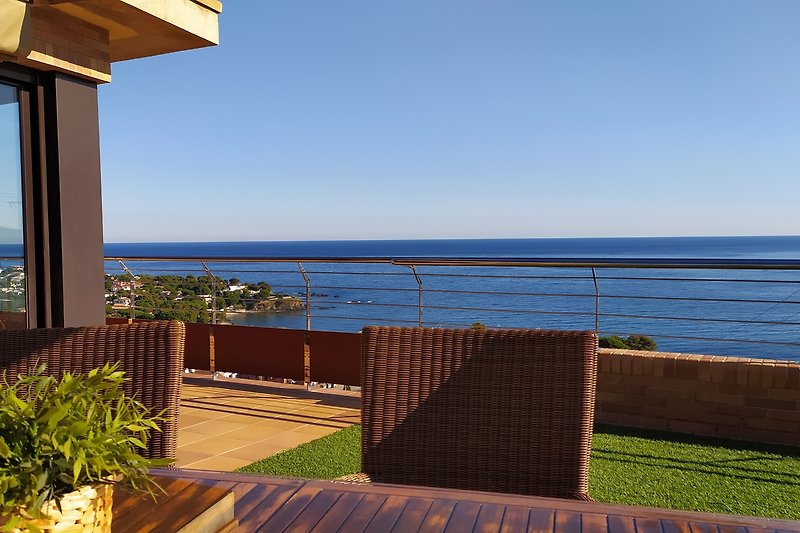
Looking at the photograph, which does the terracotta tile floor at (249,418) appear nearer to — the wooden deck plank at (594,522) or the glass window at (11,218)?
the glass window at (11,218)

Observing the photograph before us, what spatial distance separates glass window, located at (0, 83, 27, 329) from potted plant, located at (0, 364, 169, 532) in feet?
10.3

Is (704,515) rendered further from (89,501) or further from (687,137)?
(687,137)

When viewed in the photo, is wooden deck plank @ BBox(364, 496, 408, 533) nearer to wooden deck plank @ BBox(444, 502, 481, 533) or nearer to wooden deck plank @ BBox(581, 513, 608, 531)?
wooden deck plank @ BBox(444, 502, 481, 533)

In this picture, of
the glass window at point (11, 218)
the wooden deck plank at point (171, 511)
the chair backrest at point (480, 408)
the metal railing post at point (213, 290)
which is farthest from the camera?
the metal railing post at point (213, 290)

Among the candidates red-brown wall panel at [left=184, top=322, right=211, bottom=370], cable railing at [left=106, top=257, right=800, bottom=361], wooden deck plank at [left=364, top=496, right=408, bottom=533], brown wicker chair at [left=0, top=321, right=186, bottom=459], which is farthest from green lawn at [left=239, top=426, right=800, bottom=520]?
red-brown wall panel at [left=184, top=322, right=211, bottom=370]

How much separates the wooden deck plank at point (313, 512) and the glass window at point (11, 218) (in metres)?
3.01

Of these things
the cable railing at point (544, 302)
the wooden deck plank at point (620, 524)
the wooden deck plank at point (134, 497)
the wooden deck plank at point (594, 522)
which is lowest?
the cable railing at point (544, 302)

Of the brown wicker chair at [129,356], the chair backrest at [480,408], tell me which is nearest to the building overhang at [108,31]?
the brown wicker chair at [129,356]

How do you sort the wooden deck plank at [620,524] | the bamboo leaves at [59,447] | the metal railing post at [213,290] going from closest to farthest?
the bamboo leaves at [59,447], the wooden deck plank at [620,524], the metal railing post at [213,290]

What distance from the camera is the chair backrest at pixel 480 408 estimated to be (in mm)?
1516

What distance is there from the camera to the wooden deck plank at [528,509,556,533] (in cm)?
95

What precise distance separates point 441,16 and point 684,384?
1486 centimetres

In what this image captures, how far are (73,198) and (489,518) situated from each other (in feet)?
10.9

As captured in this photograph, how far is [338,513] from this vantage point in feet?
3.34
